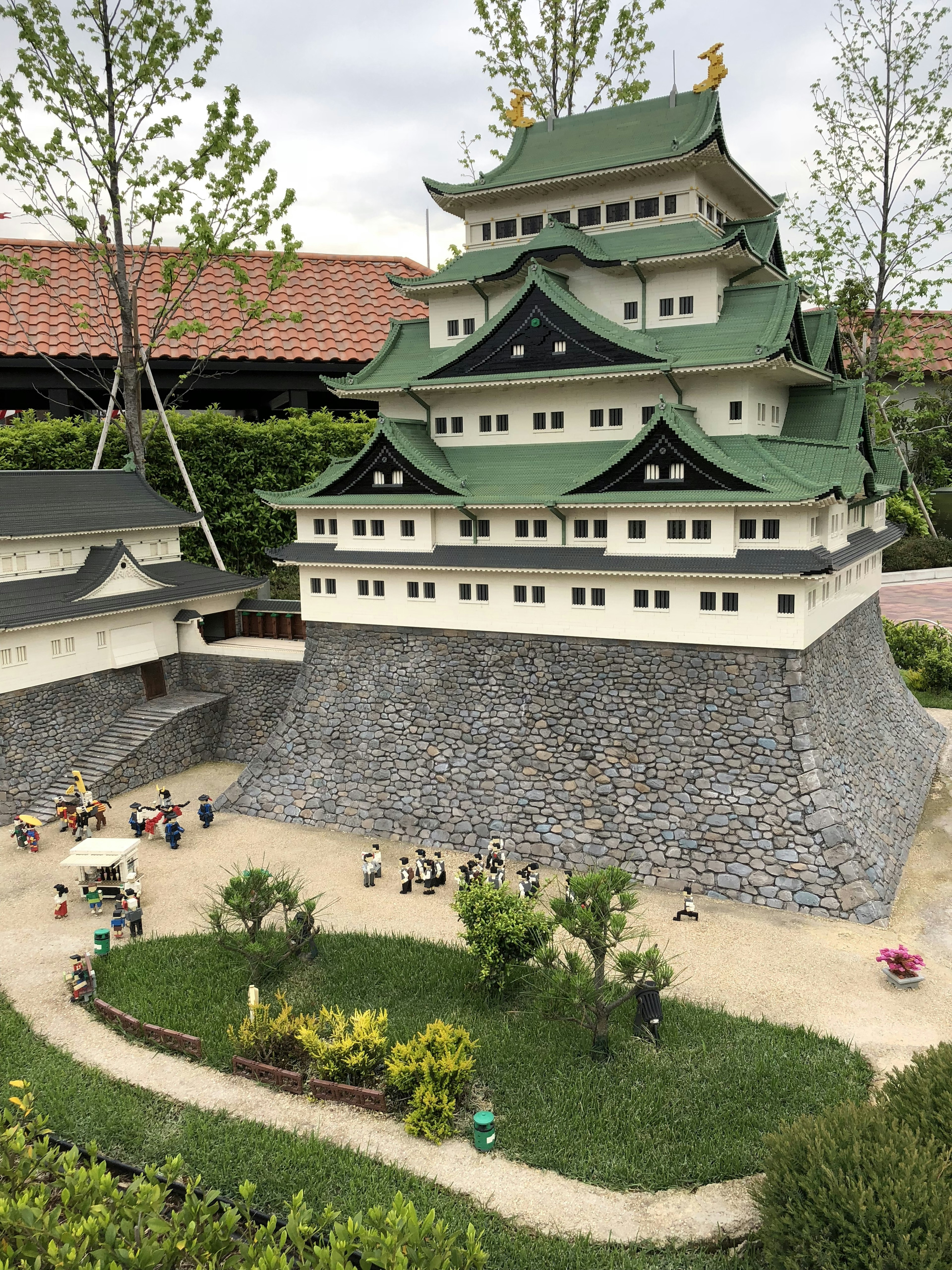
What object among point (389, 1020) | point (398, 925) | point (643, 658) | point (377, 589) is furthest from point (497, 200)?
point (389, 1020)

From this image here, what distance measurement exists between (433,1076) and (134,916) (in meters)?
10.5

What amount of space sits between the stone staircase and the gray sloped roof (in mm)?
6980

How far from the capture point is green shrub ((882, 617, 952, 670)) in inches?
1709

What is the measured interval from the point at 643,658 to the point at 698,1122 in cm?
1352

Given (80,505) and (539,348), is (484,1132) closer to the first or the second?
(539,348)

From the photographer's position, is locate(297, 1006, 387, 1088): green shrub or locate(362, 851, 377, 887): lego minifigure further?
locate(362, 851, 377, 887): lego minifigure

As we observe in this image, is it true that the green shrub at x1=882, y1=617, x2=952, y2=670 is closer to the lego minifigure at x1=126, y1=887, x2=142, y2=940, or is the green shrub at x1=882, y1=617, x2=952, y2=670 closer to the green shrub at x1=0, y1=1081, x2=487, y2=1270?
the lego minifigure at x1=126, y1=887, x2=142, y2=940

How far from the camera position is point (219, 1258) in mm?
12180

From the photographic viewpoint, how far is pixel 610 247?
29.3m

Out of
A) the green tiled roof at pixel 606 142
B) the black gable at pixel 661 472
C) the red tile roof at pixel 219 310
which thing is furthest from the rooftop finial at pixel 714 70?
the red tile roof at pixel 219 310

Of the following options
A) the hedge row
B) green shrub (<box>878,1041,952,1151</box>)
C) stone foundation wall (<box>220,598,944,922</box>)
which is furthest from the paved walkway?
the hedge row

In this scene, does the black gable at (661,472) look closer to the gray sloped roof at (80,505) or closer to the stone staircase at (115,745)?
the stone staircase at (115,745)

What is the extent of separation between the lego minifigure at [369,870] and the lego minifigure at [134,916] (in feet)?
19.4

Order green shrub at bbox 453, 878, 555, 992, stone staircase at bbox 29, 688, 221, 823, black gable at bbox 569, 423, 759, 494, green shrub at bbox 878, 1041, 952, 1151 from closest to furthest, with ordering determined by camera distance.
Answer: green shrub at bbox 878, 1041, 952, 1151 → green shrub at bbox 453, 878, 555, 992 → black gable at bbox 569, 423, 759, 494 → stone staircase at bbox 29, 688, 221, 823
